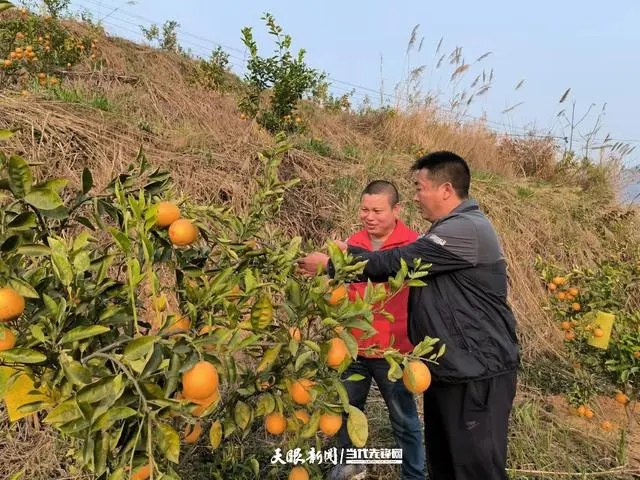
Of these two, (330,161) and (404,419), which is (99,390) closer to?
(404,419)

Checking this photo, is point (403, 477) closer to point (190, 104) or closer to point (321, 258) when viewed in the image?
point (321, 258)

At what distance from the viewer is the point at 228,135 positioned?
460 centimetres

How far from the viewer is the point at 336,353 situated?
1042mm

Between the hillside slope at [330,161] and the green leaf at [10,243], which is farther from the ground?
the hillside slope at [330,161]

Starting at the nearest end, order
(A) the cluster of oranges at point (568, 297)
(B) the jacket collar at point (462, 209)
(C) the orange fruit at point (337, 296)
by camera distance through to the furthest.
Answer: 1. (C) the orange fruit at point (337, 296)
2. (B) the jacket collar at point (462, 209)
3. (A) the cluster of oranges at point (568, 297)

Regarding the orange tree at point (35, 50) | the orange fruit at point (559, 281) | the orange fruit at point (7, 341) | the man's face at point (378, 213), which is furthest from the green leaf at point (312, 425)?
the orange tree at point (35, 50)

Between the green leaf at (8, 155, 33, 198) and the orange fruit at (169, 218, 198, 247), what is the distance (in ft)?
0.91

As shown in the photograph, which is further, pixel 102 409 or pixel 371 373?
pixel 371 373

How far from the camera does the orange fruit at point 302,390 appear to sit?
1017mm

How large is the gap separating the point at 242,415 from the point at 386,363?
51.0 inches

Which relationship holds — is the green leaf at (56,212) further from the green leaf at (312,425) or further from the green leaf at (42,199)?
the green leaf at (312,425)

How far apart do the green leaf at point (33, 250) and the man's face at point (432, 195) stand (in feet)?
5.00

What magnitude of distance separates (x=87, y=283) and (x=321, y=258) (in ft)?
2.49

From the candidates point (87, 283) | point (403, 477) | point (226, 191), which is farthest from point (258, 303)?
point (226, 191)
